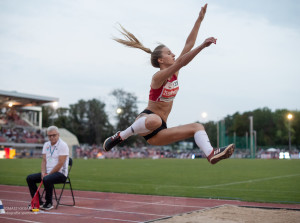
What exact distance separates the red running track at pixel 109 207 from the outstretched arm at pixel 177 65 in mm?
2977

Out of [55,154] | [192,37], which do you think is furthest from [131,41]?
[55,154]

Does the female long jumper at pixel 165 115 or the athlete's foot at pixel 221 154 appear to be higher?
the female long jumper at pixel 165 115

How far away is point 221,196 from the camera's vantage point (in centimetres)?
987

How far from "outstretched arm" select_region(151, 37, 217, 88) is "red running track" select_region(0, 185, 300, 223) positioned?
2.98 meters

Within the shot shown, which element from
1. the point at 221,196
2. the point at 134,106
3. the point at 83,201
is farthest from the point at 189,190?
the point at 134,106

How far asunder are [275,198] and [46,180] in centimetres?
562

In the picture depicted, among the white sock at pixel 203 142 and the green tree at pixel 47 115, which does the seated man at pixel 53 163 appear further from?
the green tree at pixel 47 115

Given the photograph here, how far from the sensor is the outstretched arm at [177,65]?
3922 millimetres

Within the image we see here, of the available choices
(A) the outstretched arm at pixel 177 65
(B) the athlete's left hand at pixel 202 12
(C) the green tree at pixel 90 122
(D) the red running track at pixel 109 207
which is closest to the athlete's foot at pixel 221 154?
(A) the outstretched arm at pixel 177 65

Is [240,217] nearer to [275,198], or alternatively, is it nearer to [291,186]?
[275,198]

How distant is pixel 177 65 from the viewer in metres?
4.11

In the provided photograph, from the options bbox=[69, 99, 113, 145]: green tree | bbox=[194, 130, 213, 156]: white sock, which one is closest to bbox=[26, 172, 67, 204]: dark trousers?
bbox=[194, 130, 213, 156]: white sock

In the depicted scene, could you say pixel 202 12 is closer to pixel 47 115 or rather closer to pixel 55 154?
pixel 55 154

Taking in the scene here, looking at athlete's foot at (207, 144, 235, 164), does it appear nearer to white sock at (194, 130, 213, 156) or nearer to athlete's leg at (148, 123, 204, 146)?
white sock at (194, 130, 213, 156)
